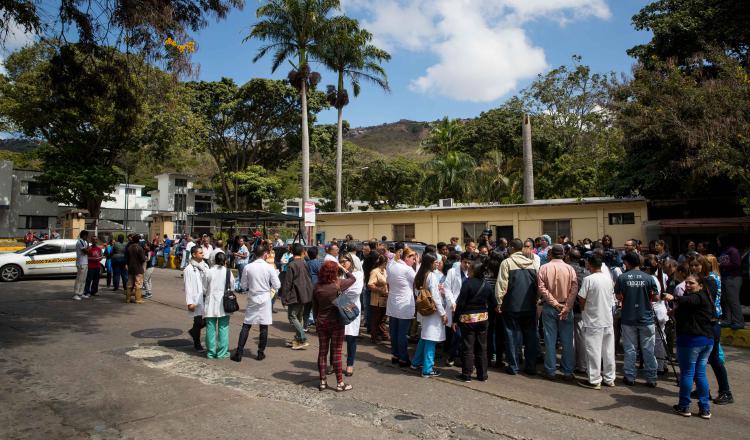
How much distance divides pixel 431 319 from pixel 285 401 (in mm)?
2204

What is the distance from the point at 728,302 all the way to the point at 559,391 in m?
5.13

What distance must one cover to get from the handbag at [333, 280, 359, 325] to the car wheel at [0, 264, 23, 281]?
1590cm

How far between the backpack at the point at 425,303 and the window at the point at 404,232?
62.5ft

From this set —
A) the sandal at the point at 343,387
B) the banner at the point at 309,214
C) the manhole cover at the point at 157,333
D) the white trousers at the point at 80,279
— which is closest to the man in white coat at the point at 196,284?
the manhole cover at the point at 157,333

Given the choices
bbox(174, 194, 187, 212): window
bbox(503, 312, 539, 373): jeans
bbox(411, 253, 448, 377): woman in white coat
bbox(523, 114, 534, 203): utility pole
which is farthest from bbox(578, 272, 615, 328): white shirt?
bbox(174, 194, 187, 212): window

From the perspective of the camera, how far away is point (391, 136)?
164 meters

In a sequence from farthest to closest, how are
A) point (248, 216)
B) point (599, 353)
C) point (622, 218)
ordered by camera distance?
1. point (248, 216)
2. point (622, 218)
3. point (599, 353)

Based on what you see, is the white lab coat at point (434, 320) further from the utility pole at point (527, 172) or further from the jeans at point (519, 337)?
the utility pole at point (527, 172)

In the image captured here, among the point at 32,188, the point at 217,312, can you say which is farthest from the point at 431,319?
the point at 32,188

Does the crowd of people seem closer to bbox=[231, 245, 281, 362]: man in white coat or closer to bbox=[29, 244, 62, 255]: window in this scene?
bbox=[231, 245, 281, 362]: man in white coat

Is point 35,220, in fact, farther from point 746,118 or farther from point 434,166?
point 746,118

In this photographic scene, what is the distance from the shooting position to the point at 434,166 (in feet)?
115

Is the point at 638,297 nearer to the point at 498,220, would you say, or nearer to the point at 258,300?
the point at 258,300

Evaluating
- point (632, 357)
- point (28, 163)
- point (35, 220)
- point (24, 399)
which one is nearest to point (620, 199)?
point (632, 357)
